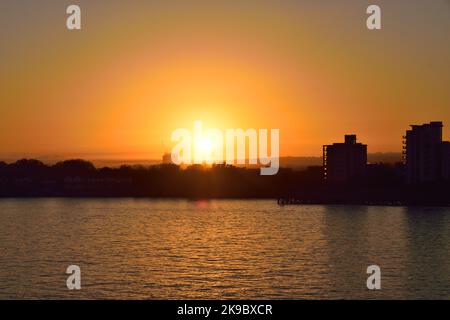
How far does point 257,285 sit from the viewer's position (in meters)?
56.8

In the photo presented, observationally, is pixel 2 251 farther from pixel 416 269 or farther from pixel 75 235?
pixel 416 269

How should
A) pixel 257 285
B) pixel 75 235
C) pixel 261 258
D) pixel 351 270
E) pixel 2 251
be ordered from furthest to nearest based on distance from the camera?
pixel 75 235, pixel 2 251, pixel 261 258, pixel 351 270, pixel 257 285
